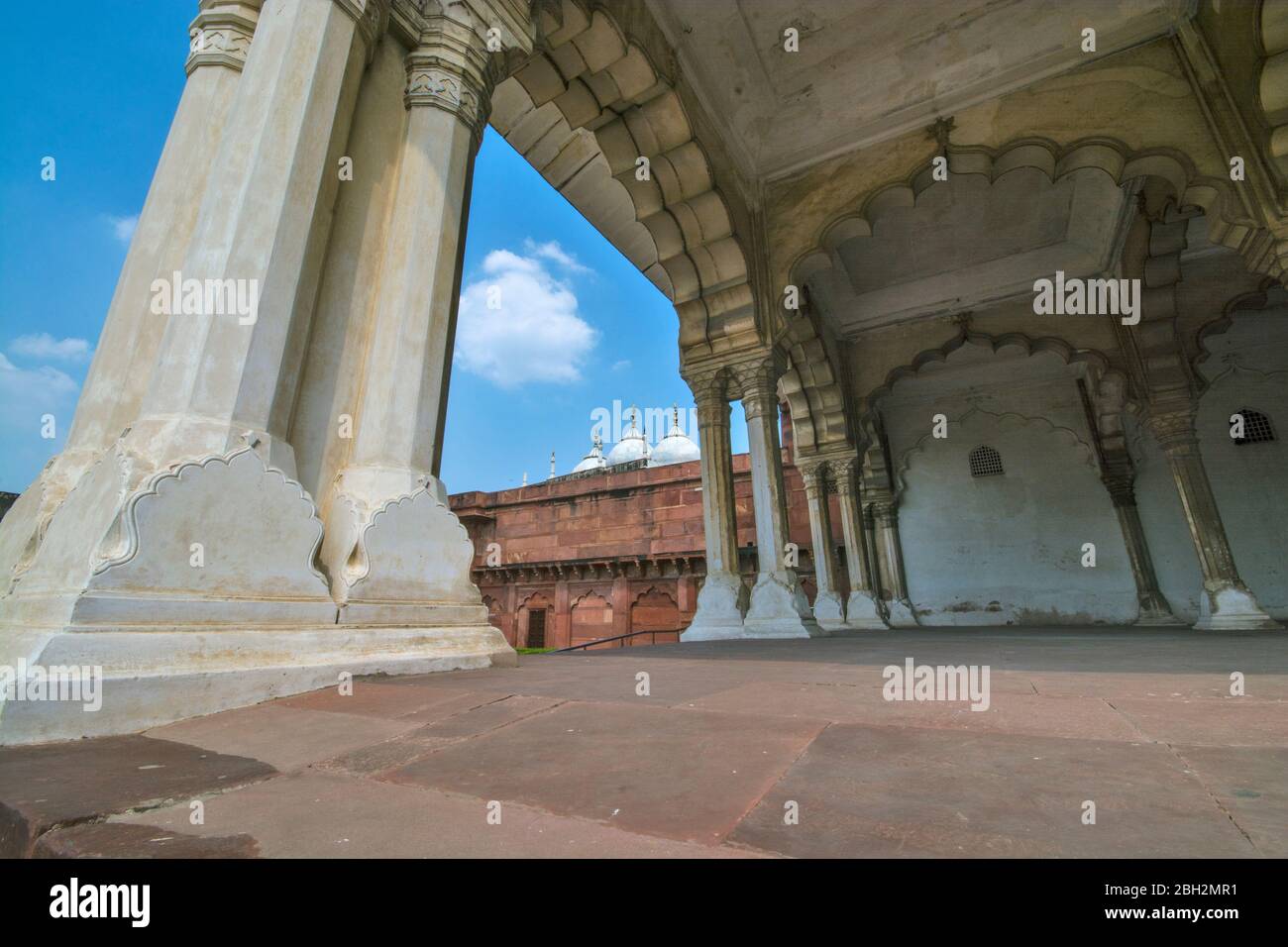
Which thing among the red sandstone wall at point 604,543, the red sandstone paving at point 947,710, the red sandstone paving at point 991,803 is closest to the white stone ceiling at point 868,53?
the red sandstone paving at point 947,710

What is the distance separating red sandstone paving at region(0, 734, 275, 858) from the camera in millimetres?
825

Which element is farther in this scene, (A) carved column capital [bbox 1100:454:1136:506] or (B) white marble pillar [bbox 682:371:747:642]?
(A) carved column capital [bbox 1100:454:1136:506]

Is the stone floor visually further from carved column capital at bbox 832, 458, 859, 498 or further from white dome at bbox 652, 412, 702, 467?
white dome at bbox 652, 412, 702, 467

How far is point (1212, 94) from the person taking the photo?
5.10m

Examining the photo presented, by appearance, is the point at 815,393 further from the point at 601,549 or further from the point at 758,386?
the point at 601,549

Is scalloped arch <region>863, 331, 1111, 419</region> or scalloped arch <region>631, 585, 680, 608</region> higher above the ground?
scalloped arch <region>863, 331, 1111, 419</region>

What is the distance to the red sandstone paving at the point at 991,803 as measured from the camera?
644 mm

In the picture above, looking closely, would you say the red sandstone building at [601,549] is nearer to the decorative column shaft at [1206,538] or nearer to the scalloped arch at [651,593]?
the scalloped arch at [651,593]

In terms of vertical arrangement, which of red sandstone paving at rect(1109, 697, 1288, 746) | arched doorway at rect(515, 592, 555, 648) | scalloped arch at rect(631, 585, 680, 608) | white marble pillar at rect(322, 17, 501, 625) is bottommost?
arched doorway at rect(515, 592, 555, 648)

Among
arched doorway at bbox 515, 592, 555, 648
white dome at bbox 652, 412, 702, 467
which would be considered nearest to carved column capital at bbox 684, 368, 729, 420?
arched doorway at bbox 515, 592, 555, 648

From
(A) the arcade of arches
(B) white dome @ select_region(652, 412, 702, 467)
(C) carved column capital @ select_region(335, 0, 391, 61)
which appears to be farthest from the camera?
(B) white dome @ select_region(652, 412, 702, 467)

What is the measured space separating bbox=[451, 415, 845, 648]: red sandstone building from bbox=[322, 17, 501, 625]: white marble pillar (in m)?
13.6
